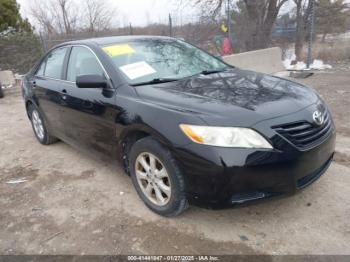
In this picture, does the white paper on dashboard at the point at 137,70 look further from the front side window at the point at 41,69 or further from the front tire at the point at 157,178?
the front side window at the point at 41,69

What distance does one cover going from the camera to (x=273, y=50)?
31.7 feet

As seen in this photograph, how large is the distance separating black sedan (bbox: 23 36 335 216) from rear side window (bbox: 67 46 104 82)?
13mm

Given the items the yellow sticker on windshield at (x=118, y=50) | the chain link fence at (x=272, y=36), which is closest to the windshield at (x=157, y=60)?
the yellow sticker on windshield at (x=118, y=50)

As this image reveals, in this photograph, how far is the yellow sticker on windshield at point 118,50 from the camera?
342cm

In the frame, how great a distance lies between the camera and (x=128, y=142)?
3092 mm

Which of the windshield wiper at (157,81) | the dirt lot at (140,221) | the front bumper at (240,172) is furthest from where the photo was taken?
the windshield wiper at (157,81)

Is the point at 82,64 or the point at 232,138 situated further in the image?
the point at 82,64

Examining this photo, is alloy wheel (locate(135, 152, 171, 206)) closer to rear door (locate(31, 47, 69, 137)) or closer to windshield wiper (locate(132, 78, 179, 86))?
windshield wiper (locate(132, 78, 179, 86))

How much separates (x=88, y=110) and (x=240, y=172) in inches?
74.8

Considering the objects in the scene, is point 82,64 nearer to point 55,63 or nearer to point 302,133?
point 55,63

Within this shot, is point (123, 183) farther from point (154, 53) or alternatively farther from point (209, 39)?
point (209, 39)

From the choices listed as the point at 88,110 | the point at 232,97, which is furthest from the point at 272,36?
the point at 232,97

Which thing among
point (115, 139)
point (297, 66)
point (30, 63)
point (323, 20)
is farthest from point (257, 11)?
point (115, 139)

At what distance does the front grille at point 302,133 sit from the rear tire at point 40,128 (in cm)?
369
